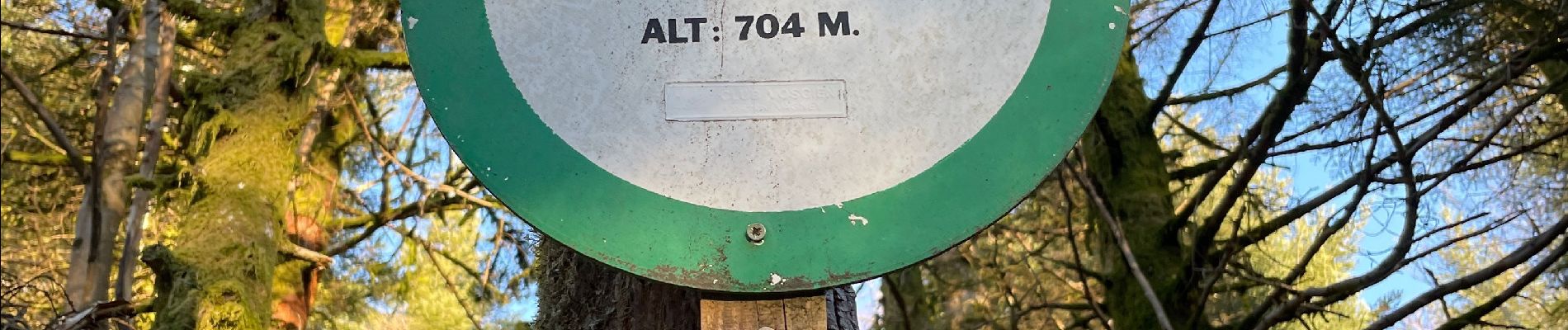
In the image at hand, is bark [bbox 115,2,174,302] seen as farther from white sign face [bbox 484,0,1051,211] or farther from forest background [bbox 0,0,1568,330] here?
white sign face [bbox 484,0,1051,211]

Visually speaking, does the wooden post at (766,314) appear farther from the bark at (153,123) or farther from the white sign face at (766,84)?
the bark at (153,123)

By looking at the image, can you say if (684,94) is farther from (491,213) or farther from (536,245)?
(491,213)

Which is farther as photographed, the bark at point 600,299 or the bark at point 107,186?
the bark at point 107,186

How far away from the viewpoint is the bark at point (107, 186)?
5.85m

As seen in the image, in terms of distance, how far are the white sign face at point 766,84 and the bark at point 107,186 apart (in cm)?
499

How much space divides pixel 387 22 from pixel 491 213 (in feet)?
4.09

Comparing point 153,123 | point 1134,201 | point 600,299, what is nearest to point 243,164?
point 153,123

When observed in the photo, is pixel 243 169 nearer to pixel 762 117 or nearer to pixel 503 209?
pixel 503 209

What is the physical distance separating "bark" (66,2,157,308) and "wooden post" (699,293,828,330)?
5.05m

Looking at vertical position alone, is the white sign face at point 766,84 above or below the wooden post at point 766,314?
above

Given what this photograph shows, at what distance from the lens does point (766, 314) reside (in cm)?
132

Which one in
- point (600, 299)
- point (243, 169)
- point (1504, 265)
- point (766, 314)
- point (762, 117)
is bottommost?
point (766, 314)

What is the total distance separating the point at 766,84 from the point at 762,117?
0.11 ft

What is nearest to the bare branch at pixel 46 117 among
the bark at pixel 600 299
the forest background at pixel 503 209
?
the forest background at pixel 503 209
